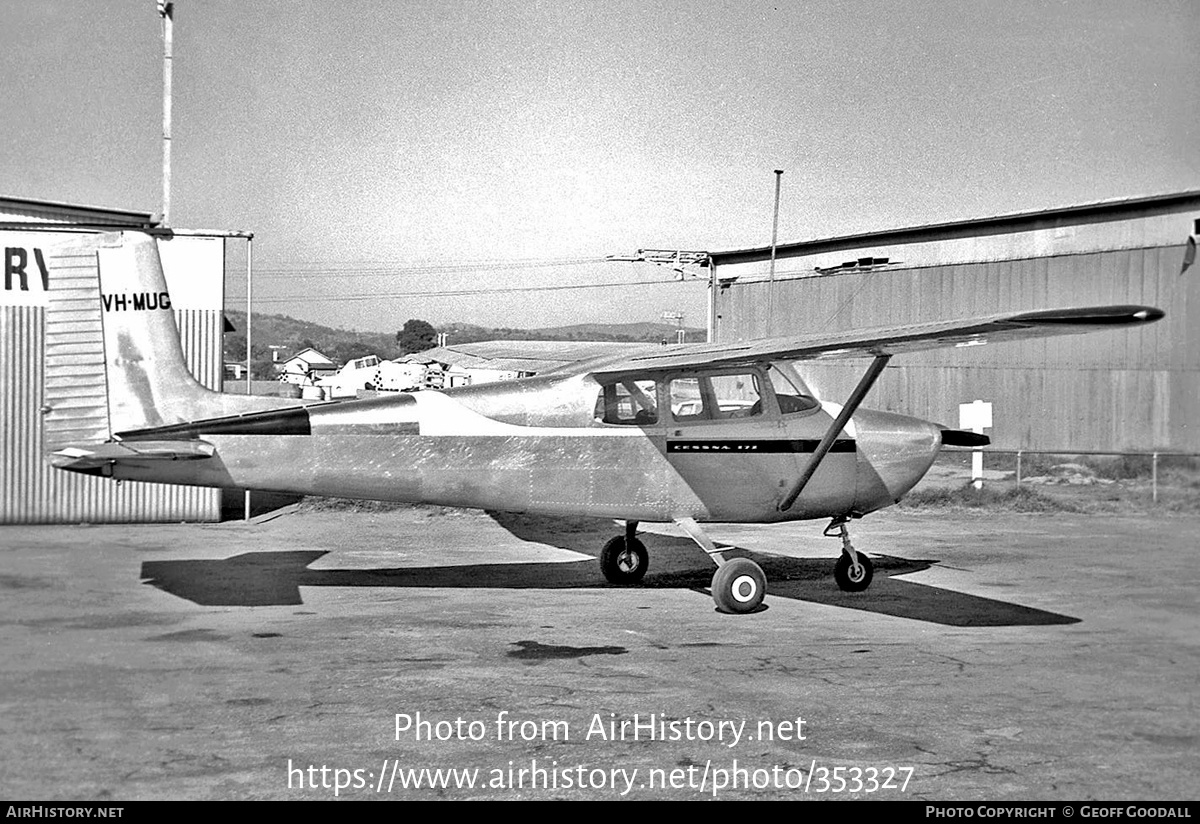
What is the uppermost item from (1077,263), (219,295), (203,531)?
(1077,263)

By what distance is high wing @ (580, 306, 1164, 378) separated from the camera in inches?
283

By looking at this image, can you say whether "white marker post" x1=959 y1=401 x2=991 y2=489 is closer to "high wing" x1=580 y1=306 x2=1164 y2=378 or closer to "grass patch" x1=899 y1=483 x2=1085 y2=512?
"grass patch" x1=899 y1=483 x2=1085 y2=512

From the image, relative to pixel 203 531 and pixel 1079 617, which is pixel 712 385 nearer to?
pixel 1079 617

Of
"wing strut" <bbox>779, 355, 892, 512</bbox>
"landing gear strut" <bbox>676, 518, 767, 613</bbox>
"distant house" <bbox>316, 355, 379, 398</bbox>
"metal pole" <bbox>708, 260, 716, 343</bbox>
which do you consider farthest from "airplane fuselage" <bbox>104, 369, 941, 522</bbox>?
"distant house" <bbox>316, 355, 379, 398</bbox>

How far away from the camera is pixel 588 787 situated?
5137 mm

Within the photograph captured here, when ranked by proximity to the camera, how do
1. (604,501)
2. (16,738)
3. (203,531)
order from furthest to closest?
(203,531)
(604,501)
(16,738)

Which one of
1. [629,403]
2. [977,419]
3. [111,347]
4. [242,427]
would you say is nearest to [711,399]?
[629,403]

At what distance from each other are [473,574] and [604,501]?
87.8 inches

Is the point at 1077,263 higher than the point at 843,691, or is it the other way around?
the point at 1077,263

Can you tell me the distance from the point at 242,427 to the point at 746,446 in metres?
4.68

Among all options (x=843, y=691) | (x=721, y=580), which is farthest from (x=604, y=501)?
(x=843, y=691)

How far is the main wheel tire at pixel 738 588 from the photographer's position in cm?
988

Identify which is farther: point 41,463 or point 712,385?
point 41,463

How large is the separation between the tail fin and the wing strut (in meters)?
5.71
